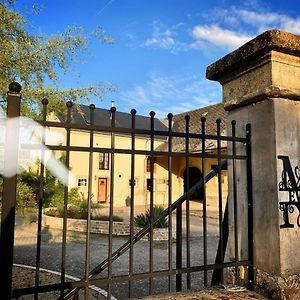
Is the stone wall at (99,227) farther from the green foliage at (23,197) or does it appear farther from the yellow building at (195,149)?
the yellow building at (195,149)

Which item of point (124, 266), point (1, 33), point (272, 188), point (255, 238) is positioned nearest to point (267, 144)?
point (272, 188)

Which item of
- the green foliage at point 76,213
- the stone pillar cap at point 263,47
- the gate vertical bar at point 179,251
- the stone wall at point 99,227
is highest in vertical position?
the stone pillar cap at point 263,47

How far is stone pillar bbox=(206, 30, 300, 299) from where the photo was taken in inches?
85.2

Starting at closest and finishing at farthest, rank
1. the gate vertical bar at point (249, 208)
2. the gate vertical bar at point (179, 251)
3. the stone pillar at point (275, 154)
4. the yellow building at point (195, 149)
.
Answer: the stone pillar at point (275, 154), the gate vertical bar at point (249, 208), the gate vertical bar at point (179, 251), the yellow building at point (195, 149)

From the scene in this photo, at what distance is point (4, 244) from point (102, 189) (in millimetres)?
22647

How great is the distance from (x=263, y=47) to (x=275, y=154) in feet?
2.62

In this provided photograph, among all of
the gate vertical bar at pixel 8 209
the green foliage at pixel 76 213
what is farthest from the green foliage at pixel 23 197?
the green foliage at pixel 76 213

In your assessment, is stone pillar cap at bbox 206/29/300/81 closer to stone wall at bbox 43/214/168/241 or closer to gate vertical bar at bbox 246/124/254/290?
gate vertical bar at bbox 246/124/254/290

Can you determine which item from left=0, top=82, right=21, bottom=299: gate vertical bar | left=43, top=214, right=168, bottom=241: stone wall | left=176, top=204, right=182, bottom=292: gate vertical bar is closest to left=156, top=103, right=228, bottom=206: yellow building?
left=43, top=214, right=168, bottom=241: stone wall

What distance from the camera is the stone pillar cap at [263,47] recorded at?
217 centimetres

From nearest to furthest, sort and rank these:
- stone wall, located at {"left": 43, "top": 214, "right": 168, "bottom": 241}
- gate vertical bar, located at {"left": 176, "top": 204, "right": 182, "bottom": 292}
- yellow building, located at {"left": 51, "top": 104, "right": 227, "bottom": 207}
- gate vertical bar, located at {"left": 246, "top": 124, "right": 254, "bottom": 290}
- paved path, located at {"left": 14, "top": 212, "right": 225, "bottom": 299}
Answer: gate vertical bar, located at {"left": 246, "top": 124, "right": 254, "bottom": 290}
gate vertical bar, located at {"left": 176, "top": 204, "right": 182, "bottom": 292}
paved path, located at {"left": 14, "top": 212, "right": 225, "bottom": 299}
stone wall, located at {"left": 43, "top": 214, "right": 168, "bottom": 241}
yellow building, located at {"left": 51, "top": 104, "right": 227, "bottom": 207}

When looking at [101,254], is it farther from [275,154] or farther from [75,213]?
[275,154]

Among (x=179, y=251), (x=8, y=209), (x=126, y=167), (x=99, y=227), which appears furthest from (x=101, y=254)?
(x=126, y=167)

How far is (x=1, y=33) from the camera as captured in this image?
471 cm
